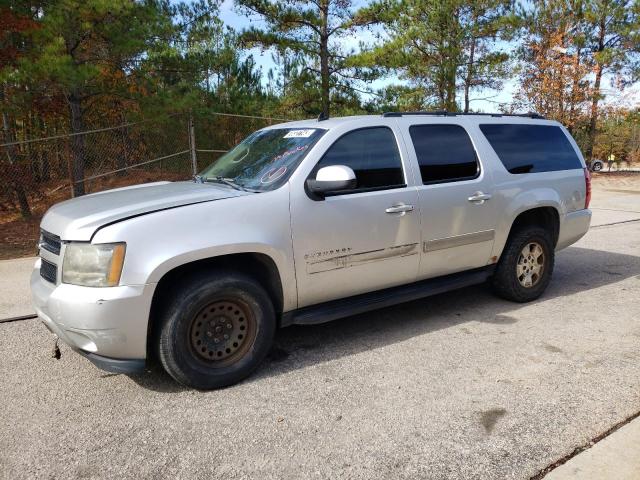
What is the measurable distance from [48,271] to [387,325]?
276 cm

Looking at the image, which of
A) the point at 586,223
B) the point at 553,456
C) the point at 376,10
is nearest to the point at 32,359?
the point at 553,456

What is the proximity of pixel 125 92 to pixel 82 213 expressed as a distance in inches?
323

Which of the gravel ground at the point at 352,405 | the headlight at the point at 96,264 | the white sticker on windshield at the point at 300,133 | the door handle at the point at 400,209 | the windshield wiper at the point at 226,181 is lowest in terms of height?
the gravel ground at the point at 352,405

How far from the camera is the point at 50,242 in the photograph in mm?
3549

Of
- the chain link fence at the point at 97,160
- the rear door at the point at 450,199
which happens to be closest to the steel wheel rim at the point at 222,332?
the rear door at the point at 450,199

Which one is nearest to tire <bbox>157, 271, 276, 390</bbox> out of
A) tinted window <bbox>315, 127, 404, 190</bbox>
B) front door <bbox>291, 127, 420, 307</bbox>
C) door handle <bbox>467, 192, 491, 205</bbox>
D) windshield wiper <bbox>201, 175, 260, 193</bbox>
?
front door <bbox>291, 127, 420, 307</bbox>

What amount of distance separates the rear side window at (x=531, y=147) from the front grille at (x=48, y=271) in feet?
12.7

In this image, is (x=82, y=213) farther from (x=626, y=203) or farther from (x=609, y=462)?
(x=626, y=203)

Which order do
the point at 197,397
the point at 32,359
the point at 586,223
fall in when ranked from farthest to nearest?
the point at 586,223, the point at 32,359, the point at 197,397

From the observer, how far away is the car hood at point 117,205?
10.5 feet

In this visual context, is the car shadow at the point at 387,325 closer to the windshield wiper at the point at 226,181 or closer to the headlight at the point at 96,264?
the headlight at the point at 96,264

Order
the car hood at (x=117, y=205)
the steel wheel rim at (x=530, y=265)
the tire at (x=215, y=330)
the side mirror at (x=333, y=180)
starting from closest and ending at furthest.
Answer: the car hood at (x=117, y=205) < the tire at (x=215, y=330) < the side mirror at (x=333, y=180) < the steel wheel rim at (x=530, y=265)

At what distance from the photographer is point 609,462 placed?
2621 mm

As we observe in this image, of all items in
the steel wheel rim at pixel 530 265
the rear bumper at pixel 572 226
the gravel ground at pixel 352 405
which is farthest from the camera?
the rear bumper at pixel 572 226
